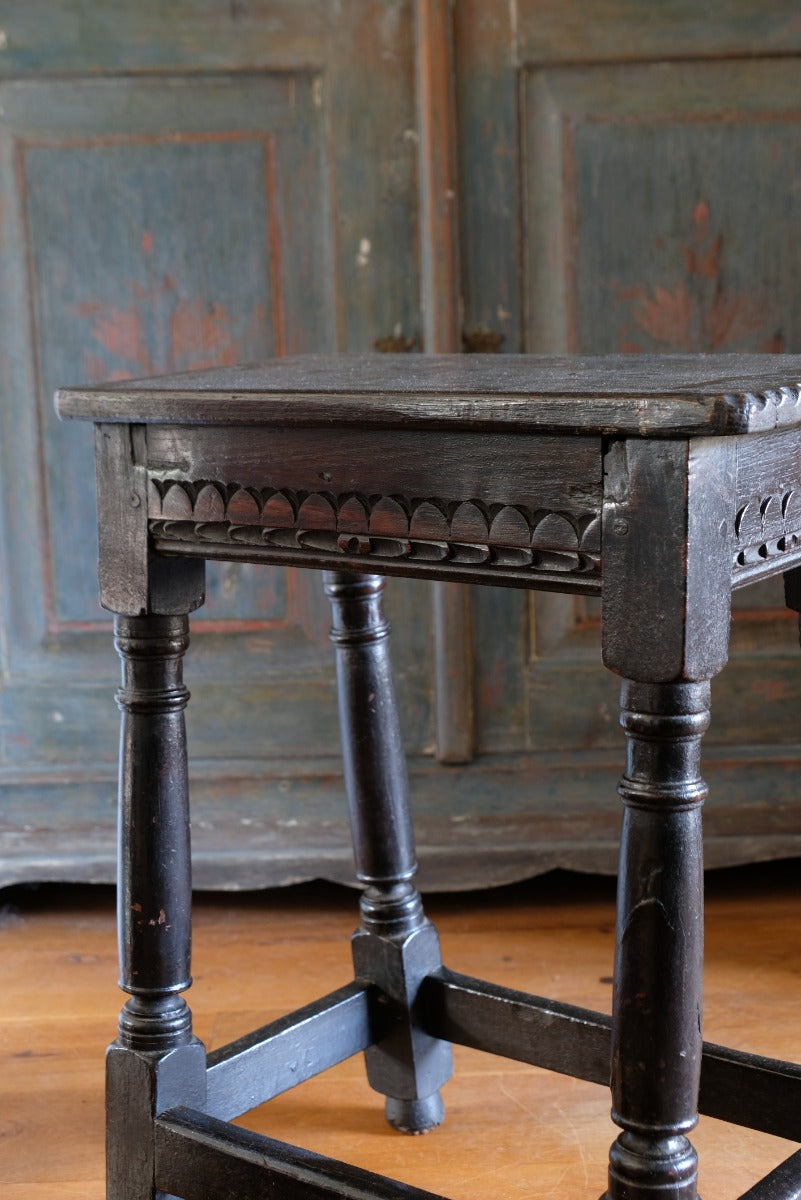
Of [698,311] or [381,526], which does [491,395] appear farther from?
[698,311]

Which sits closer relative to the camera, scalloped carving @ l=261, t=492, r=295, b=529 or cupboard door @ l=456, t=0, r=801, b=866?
scalloped carving @ l=261, t=492, r=295, b=529

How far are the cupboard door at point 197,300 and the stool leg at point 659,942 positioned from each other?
114cm

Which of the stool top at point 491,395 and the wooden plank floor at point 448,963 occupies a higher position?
the stool top at point 491,395

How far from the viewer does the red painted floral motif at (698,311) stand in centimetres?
208

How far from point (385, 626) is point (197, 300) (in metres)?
0.72

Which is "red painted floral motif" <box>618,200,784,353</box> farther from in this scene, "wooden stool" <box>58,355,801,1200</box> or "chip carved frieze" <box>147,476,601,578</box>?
"chip carved frieze" <box>147,476,601,578</box>

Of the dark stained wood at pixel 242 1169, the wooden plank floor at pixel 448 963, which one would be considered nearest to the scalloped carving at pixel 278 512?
the dark stained wood at pixel 242 1169

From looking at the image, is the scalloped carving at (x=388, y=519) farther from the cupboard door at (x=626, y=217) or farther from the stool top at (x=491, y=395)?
the cupboard door at (x=626, y=217)

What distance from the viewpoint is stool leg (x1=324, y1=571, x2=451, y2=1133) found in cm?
158

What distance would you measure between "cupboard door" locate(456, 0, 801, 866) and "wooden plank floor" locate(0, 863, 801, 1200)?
0.24 metres

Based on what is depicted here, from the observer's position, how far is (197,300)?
211 centimetres

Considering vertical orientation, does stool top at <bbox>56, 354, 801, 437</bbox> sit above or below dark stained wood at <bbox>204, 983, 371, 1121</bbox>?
above

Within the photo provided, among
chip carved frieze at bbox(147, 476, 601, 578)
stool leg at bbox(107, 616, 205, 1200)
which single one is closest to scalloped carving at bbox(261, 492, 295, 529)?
chip carved frieze at bbox(147, 476, 601, 578)

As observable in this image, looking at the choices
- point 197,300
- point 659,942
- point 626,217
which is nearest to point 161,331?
point 197,300
